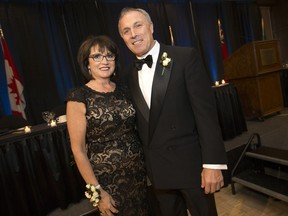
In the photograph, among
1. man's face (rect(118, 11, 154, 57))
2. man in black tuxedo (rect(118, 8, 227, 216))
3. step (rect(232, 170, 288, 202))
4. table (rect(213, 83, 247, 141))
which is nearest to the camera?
man in black tuxedo (rect(118, 8, 227, 216))

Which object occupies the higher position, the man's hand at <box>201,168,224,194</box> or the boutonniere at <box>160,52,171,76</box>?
the boutonniere at <box>160,52,171,76</box>

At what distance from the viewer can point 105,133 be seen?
5.48 feet

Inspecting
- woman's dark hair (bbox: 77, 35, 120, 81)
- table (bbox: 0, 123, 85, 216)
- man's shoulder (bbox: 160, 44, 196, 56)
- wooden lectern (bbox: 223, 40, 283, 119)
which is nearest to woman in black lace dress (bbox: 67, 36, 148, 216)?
woman's dark hair (bbox: 77, 35, 120, 81)

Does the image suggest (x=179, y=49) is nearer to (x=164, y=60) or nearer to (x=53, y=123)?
(x=164, y=60)

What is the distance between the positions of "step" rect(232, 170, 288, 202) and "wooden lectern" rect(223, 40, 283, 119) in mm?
3137

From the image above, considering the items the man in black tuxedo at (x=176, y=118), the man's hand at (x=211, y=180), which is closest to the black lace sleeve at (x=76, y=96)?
the man in black tuxedo at (x=176, y=118)

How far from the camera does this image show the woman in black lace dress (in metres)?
1.64

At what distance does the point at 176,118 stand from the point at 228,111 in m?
3.72

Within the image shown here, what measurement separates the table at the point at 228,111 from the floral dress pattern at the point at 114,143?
341 centimetres

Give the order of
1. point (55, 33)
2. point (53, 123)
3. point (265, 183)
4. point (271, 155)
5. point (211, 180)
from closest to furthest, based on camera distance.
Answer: point (211, 180) < point (265, 183) < point (271, 155) < point (53, 123) < point (55, 33)

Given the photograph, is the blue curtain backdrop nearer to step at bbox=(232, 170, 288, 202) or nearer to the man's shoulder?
step at bbox=(232, 170, 288, 202)

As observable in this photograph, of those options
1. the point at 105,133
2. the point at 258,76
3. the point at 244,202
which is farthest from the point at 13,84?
the point at 258,76

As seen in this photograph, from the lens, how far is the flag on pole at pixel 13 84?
4.68 meters

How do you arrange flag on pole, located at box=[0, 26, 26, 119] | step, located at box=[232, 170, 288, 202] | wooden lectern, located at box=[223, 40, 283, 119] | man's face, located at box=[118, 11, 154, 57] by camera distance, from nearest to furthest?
man's face, located at box=[118, 11, 154, 57] < step, located at box=[232, 170, 288, 202] < flag on pole, located at box=[0, 26, 26, 119] < wooden lectern, located at box=[223, 40, 283, 119]
